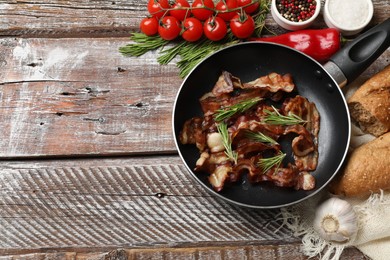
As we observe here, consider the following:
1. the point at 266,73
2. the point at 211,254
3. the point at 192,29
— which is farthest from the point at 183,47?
the point at 211,254

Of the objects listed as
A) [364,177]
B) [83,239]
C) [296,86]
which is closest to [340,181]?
[364,177]

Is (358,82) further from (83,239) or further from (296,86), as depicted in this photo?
(83,239)

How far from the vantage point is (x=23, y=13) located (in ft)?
6.82

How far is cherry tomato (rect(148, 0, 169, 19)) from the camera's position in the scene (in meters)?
1.95

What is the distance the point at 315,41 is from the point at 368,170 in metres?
0.48

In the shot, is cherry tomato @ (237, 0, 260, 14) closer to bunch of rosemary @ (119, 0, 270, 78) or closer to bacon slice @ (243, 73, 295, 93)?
bunch of rosemary @ (119, 0, 270, 78)

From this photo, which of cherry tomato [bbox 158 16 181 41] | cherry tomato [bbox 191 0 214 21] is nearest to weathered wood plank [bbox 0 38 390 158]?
cherry tomato [bbox 158 16 181 41]

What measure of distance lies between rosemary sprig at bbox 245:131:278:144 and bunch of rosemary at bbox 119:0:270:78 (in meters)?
0.34

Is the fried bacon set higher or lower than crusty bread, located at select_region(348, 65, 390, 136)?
lower

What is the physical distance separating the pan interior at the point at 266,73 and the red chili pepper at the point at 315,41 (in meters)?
0.06

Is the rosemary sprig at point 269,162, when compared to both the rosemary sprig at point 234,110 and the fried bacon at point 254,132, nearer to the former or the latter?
the fried bacon at point 254,132

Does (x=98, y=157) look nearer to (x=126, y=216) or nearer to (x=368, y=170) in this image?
(x=126, y=216)

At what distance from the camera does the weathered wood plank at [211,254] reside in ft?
6.15

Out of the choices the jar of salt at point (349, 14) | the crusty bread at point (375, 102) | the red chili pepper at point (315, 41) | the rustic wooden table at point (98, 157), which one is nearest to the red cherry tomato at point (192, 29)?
the rustic wooden table at point (98, 157)
